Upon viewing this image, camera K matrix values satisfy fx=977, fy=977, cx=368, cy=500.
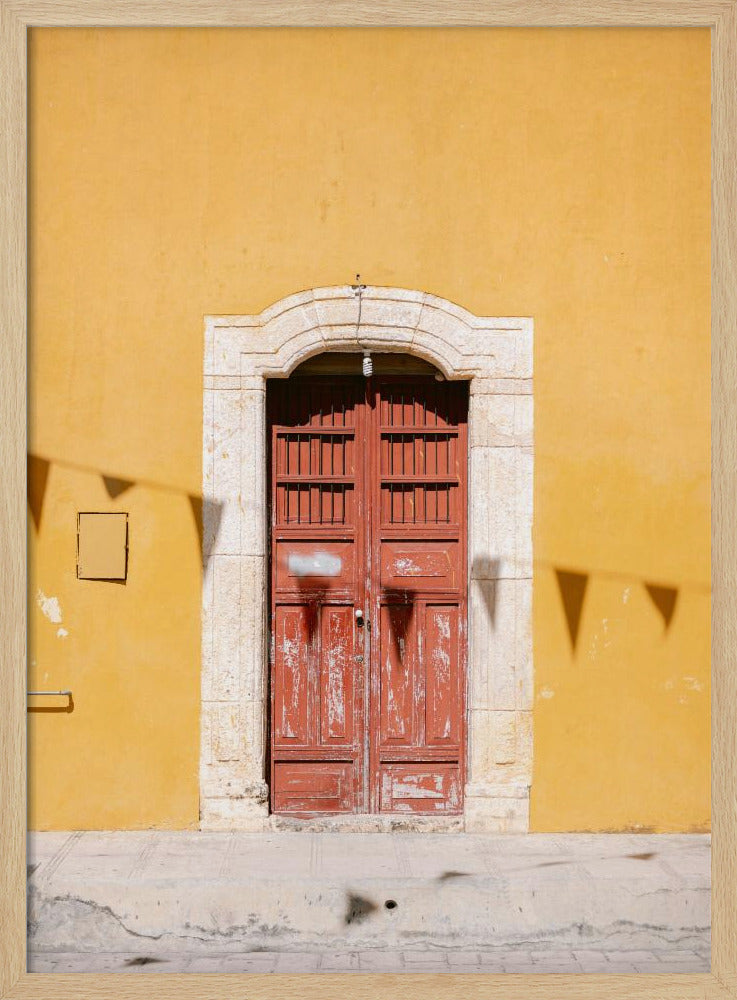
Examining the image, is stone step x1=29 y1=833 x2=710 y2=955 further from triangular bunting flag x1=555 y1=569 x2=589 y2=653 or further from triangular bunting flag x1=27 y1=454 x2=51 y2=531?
triangular bunting flag x1=27 y1=454 x2=51 y2=531

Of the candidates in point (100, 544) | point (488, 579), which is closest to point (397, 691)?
point (488, 579)

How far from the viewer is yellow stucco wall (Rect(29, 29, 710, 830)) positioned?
460 centimetres

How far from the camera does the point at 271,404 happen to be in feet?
16.3

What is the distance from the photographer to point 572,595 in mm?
4699

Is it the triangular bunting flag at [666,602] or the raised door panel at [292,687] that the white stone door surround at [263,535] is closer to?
the raised door panel at [292,687]

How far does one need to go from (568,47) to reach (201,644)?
3.34m

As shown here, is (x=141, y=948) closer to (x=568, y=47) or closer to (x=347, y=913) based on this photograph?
(x=347, y=913)

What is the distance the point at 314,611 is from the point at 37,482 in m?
1.48

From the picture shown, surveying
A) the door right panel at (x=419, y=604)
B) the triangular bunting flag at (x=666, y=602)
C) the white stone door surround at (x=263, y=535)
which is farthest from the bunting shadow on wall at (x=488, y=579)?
the triangular bunting flag at (x=666, y=602)

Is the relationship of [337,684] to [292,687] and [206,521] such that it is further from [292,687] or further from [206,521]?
[206,521]

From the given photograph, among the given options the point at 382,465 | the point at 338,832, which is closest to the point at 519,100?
the point at 382,465

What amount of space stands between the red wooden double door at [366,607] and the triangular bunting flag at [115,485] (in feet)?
2.36

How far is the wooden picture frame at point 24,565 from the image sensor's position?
307 cm

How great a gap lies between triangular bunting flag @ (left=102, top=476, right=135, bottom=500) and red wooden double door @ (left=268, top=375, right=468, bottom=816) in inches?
28.3
